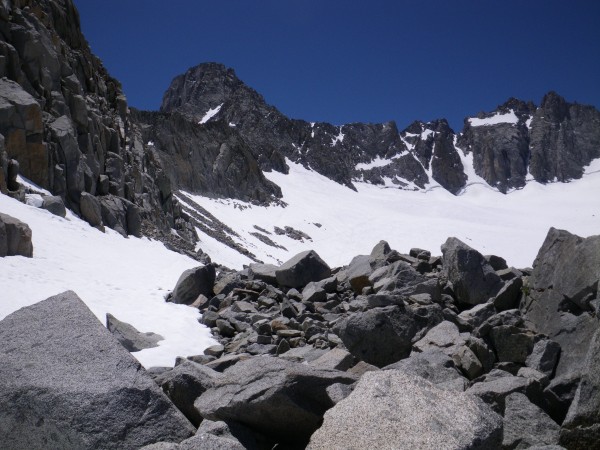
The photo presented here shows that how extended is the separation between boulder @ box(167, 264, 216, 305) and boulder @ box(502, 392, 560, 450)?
8.61m

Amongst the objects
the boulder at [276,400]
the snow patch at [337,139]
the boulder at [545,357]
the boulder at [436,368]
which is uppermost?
the snow patch at [337,139]

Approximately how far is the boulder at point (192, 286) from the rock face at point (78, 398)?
23.5 ft

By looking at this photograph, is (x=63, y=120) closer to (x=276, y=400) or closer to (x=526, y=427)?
(x=276, y=400)

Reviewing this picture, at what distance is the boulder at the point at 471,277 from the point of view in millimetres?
9586

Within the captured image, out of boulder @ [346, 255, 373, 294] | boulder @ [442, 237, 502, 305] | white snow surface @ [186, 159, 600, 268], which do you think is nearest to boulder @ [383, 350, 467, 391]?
boulder @ [442, 237, 502, 305]

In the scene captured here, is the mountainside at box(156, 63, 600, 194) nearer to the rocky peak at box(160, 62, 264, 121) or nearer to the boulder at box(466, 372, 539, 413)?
the rocky peak at box(160, 62, 264, 121)

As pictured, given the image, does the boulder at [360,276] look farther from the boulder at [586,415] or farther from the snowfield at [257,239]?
the boulder at [586,415]

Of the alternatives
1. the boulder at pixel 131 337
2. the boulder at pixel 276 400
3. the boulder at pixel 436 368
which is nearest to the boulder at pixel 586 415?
Result: the boulder at pixel 436 368

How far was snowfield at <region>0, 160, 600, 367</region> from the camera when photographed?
10.3 meters

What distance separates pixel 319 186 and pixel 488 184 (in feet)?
349

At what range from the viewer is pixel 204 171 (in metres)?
80.9

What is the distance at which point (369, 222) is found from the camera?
266 ft

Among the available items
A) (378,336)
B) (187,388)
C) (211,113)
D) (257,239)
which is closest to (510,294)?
(378,336)

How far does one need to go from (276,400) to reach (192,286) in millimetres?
8056
